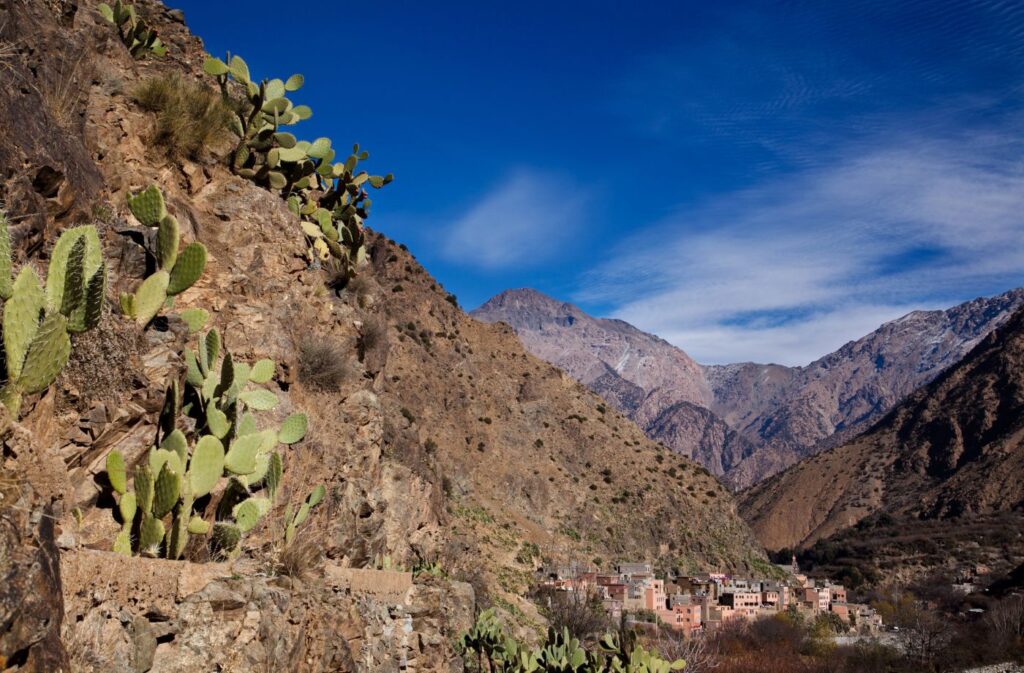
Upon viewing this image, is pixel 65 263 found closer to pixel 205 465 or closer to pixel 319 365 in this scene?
pixel 205 465

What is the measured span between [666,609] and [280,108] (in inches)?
1808

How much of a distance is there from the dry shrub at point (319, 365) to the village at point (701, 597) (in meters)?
29.5

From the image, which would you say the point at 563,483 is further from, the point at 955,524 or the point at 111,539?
the point at 955,524

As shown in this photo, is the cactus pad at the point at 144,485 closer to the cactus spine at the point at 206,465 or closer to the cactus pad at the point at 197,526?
the cactus spine at the point at 206,465

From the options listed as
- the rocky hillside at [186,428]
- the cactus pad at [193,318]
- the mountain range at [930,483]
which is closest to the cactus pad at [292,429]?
the rocky hillside at [186,428]

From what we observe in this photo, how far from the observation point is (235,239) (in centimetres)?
1055

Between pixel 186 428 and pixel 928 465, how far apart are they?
13037 cm

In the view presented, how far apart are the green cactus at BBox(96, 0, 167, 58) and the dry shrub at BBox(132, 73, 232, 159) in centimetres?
114

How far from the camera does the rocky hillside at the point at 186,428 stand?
16.0 feet

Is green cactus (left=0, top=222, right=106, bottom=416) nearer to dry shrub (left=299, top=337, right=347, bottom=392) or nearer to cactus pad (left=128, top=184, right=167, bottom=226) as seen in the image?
cactus pad (left=128, top=184, right=167, bottom=226)

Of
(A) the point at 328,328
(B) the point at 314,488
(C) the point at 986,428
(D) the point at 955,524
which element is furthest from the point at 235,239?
(C) the point at 986,428

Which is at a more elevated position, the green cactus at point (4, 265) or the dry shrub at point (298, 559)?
the green cactus at point (4, 265)

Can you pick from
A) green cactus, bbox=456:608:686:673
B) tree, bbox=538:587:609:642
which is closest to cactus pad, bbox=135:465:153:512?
green cactus, bbox=456:608:686:673

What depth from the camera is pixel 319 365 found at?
10719mm
